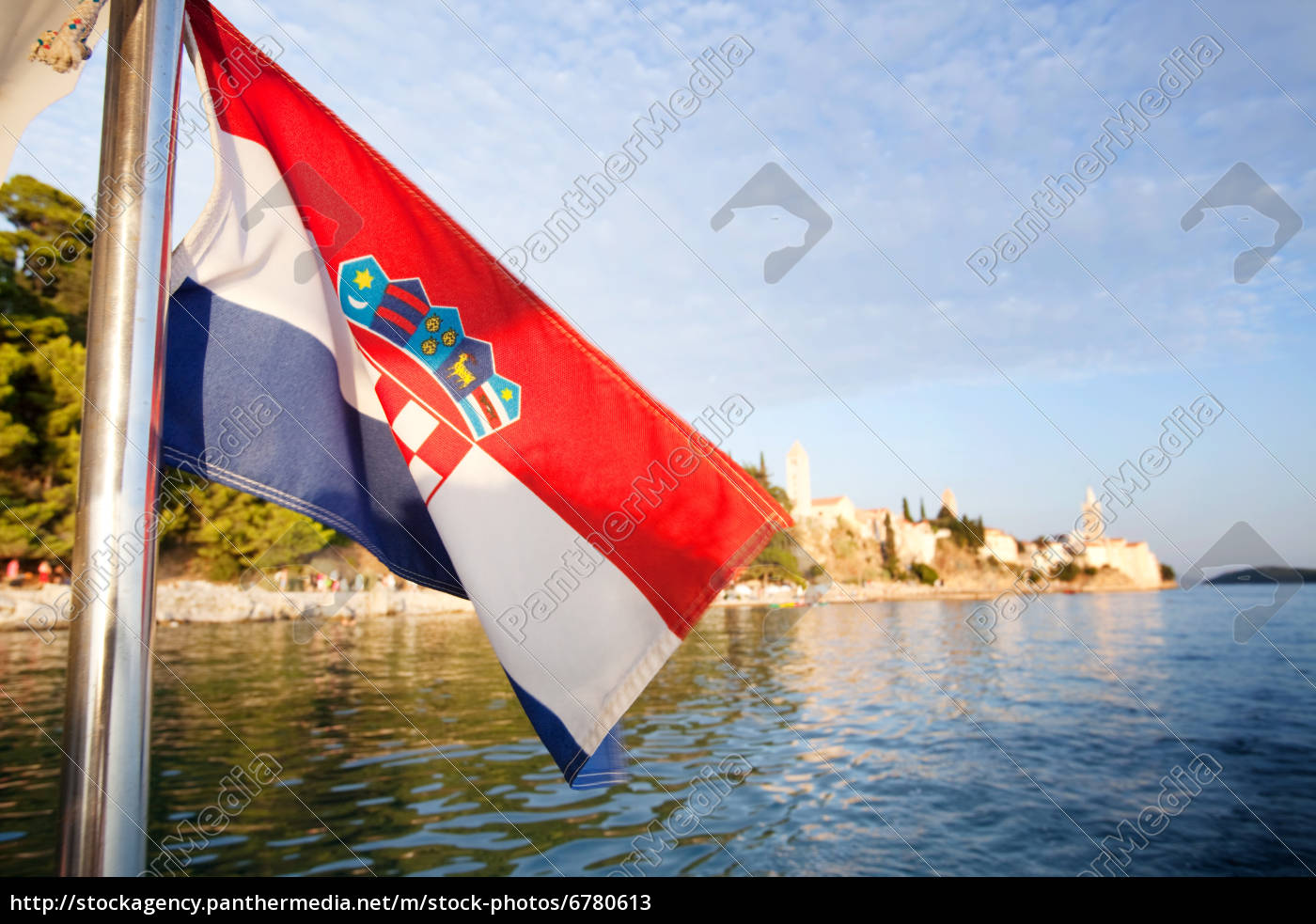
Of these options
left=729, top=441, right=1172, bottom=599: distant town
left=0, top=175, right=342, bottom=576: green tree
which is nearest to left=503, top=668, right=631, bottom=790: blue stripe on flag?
left=0, top=175, right=342, bottom=576: green tree

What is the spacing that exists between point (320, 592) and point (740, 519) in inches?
1662

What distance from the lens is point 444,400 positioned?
202 centimetres

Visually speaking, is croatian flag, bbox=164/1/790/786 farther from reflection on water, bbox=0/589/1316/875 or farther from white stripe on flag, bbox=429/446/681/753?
reflection on water, bbox=0/589/1316/875

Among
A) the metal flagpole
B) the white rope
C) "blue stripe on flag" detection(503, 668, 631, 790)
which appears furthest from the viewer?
"blue stripe on flag" detection(503, 668, 631, 790)

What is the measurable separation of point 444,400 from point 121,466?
84cm

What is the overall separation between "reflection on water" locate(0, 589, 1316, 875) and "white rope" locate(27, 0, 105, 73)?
534 cm

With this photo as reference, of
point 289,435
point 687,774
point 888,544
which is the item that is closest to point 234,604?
point 687,774

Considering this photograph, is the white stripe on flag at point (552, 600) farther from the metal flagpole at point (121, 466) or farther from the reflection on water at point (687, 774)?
the reflection on water at point (687, 774)

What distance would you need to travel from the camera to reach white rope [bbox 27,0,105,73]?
5.02 ft

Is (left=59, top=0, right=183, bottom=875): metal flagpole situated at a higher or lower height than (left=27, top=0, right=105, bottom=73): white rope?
lower

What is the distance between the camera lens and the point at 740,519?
6.44 feet

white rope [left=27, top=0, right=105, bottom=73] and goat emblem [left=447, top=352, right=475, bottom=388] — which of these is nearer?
white rope [left=27, top=0, right=105, bottom=73]

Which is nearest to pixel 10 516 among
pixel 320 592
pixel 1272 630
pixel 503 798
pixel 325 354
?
pixel 320 592
